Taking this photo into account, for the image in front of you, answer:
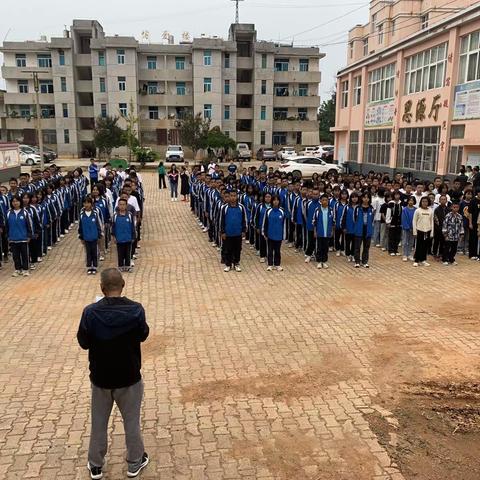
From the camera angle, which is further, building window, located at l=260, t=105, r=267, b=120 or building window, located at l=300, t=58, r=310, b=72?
building window, located at l=300, t=58, r=310, b=72

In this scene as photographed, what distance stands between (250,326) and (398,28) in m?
38.5

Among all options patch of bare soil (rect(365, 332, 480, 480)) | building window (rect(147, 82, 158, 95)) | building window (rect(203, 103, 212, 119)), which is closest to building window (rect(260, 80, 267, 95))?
building window (rect(203, 103, 212, 119))

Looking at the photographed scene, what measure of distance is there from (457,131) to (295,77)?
35.6 metres

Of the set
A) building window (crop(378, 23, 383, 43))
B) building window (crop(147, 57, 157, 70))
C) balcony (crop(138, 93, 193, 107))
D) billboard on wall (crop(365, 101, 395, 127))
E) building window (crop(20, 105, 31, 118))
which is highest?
building window (crop(378, 23, 383, 43))

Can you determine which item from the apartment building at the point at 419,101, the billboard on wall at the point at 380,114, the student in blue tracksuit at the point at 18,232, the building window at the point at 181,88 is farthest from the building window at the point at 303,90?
the student in blue tracksuit at the point at 18,232

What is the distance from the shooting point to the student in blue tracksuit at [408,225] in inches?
423

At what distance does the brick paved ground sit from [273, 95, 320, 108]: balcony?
45.1m

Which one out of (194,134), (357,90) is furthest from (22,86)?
(357,90)

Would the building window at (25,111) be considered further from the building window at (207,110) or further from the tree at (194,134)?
the tree at (194,134)

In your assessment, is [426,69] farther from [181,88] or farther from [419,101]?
[181,88]

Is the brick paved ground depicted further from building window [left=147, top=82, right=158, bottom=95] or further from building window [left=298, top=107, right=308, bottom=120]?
building window [left=298, top=107, right=308, bottom=120]

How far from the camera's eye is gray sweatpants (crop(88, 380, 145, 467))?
12.2ft

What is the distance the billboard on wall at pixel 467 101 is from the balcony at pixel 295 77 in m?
34.9

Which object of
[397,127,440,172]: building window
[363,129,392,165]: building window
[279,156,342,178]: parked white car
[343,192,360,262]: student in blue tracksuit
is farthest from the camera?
[279,156,342,178]: parked white car
